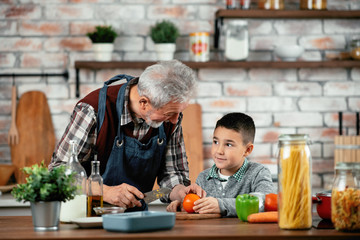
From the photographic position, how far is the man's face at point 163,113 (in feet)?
7.06

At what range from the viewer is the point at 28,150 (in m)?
3.49

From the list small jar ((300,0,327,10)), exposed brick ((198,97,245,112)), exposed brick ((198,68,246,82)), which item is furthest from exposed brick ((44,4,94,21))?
small jar ((300,0,327,10))

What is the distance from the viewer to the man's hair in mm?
2109

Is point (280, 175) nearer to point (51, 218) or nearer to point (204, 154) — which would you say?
point (51, 218)

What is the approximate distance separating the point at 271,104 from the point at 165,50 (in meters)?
0.79

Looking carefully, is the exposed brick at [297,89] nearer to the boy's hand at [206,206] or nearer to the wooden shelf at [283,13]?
the wooden shelf at [283,13]

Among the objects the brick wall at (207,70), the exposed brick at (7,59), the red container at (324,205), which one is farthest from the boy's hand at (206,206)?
the exposed brick at (7,59)

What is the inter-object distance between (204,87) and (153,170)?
128 cm

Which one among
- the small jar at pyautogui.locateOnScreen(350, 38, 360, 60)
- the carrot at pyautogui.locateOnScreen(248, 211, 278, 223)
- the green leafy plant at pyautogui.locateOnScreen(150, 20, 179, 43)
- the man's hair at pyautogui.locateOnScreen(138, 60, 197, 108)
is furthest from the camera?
the small jar at pyautogui.locateOnScreen(350, 38, 360, 60)

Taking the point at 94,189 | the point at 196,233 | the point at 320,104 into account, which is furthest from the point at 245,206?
the point at 320,104

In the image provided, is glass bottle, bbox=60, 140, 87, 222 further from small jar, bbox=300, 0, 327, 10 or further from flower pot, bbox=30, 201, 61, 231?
small jar, bbox=300, 0, 327, 10

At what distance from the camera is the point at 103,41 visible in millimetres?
3434

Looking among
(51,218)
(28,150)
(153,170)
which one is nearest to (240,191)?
(153,170)

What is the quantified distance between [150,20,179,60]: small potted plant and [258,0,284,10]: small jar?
58cm
